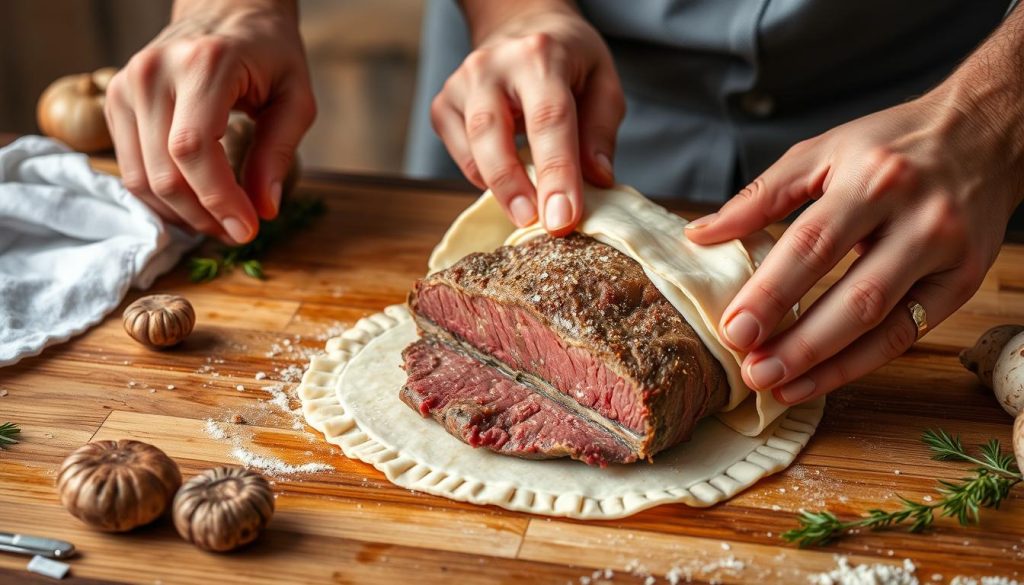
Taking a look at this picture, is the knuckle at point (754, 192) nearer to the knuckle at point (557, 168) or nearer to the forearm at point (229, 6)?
the knuckle at point (557, 168)

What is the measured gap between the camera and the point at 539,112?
333 centimetres

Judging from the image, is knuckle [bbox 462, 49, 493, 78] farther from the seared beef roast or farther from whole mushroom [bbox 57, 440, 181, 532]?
whole mushroom [bbox 57, 440, 181, 532]

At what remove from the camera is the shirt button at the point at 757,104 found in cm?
417

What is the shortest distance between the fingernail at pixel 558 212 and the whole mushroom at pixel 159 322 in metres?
1.24

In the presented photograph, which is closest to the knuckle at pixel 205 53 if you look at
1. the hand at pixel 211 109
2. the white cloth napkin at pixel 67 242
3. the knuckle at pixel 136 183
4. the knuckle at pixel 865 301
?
the hand at pixel 211 109

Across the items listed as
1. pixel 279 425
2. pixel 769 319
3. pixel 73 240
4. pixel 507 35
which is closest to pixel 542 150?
pixel 507 35

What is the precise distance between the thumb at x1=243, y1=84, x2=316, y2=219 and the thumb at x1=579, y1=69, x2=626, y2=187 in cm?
110

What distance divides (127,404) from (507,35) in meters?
1.85

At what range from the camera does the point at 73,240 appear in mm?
3973

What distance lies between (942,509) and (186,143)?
266 cm

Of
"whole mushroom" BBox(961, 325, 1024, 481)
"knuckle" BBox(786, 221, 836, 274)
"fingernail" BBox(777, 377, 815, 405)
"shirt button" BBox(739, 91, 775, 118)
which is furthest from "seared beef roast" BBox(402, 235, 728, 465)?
"shirt button" BBox(739, 91, 775, 118)

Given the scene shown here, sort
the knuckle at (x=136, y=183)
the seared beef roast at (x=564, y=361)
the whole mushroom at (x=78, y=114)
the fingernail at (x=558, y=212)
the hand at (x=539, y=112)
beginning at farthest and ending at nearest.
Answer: the whole mushroom at (x=78, y=114), the knuckle at (x=136, y=183), the hand at (x=539, y=112), the fingernail at (x=558, y=212), the seared beef roast at (x=564, y=361)

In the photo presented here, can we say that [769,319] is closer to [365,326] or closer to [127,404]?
[365,326]

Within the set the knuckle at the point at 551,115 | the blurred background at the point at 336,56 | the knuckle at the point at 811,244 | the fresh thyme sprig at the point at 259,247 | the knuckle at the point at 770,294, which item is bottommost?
the blurred background at the point at 336,56
